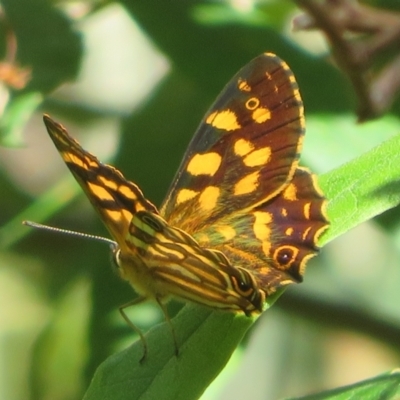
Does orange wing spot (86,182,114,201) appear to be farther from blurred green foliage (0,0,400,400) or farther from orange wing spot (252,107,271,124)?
orange wing spot (252,107,271,124)

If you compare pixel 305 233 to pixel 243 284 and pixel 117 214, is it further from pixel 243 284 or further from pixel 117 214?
pixel 117 214

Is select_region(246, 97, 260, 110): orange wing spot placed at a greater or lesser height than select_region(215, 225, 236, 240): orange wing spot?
greater

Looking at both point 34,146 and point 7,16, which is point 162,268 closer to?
point 7,16

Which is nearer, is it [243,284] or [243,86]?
[243,284]

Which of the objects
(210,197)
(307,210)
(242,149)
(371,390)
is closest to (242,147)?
(242,149)

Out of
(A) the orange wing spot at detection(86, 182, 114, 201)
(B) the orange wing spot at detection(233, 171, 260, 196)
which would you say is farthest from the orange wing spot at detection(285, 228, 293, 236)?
(A) the orange wing spot at detection(86, 182, 114, 201)

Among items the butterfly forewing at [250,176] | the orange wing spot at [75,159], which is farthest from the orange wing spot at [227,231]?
the orange wing spot at [75,159]

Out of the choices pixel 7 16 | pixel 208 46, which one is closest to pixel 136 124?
pixel 208 46
